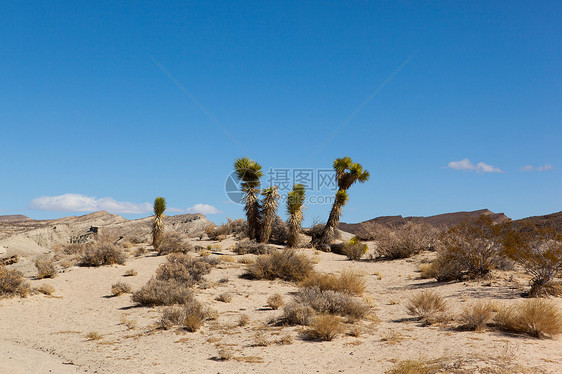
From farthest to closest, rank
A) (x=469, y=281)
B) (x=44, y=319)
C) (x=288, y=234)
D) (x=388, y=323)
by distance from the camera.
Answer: (x=288, y=234) < (x=469, y=281) < (x=44, y=319) < (x=388, y=323)

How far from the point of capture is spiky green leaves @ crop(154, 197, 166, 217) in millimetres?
26172

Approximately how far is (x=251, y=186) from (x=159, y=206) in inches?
246

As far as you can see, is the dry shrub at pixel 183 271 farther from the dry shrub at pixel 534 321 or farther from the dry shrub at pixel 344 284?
the dry shrub at pixel 534 321

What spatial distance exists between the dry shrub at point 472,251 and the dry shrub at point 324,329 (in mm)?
8822

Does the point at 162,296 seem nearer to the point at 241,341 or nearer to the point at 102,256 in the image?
the point at 241,341

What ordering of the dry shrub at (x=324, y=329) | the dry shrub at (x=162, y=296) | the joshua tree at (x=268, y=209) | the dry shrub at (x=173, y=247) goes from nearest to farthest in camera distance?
1. the dry shrub at (x=324, y=329)
2. the dry shrub at (x=162, y=296)
3. the dry shrub at (x=173, y=247)
4. the joshua tree at (x=268, y=209)

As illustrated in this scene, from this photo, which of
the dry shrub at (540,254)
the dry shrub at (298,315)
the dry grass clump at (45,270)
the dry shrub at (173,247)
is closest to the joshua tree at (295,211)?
the dry shrub at (173,247)

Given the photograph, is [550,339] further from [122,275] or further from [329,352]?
[122,275]

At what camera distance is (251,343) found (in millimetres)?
8742

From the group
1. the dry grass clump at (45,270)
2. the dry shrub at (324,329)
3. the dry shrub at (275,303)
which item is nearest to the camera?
the dry shrub at (324,329)

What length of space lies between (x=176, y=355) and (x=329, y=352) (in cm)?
320

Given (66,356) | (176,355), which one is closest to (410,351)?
(176,355)

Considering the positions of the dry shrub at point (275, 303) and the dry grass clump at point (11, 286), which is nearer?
the dry shrub at point (275, 303)

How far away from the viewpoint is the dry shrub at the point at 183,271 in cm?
1545
